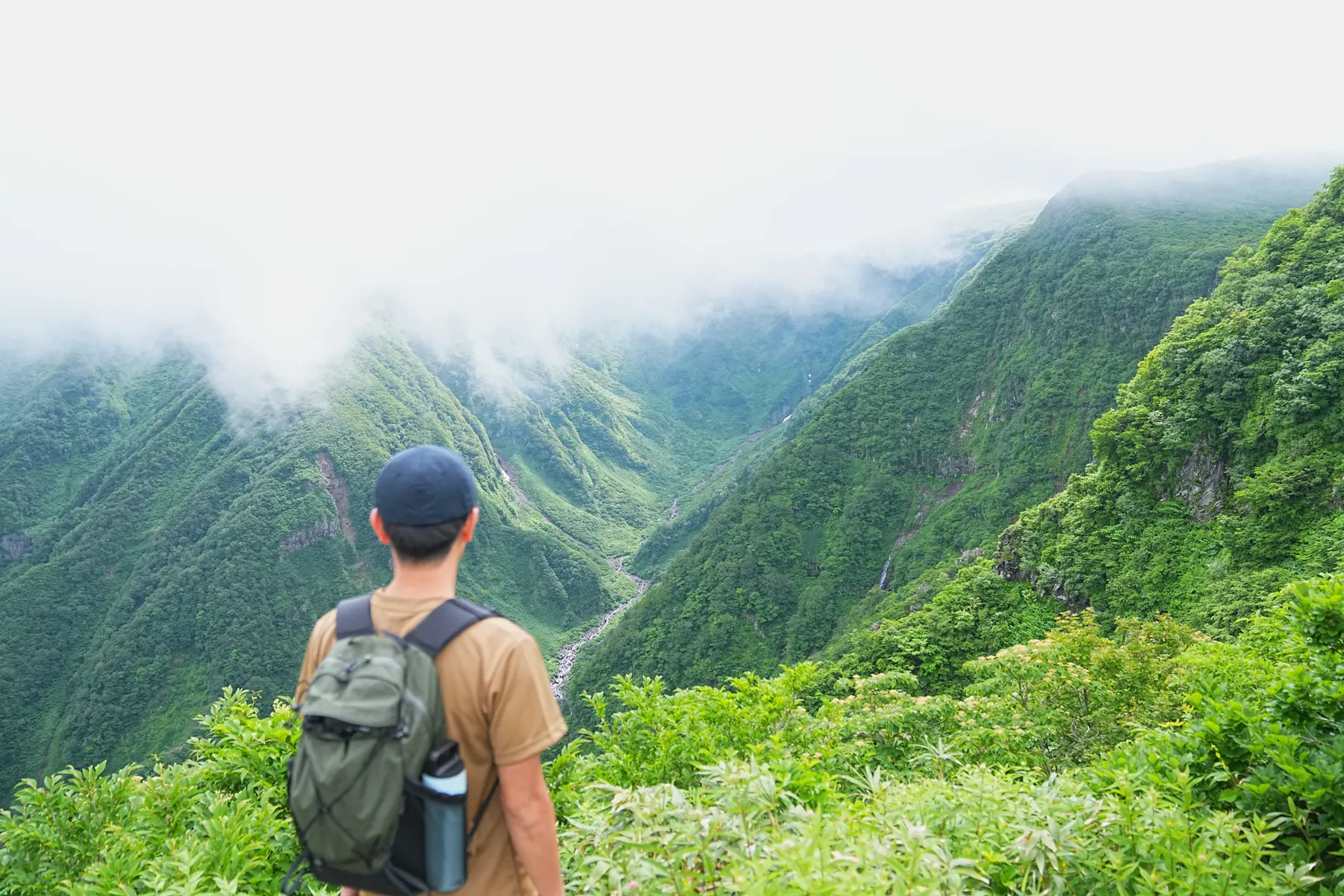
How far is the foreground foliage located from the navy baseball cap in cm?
209

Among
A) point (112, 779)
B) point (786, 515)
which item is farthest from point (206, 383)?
point (112, 779)

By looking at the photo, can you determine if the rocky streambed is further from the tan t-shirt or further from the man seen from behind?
the tan t-shirt

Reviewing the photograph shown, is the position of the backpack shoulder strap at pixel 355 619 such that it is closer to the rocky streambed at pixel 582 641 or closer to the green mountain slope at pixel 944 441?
the green mountain slope at pixel 944 441

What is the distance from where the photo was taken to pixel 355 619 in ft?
9.91

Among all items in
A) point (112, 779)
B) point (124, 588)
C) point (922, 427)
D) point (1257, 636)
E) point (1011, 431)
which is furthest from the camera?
point (124, 588)

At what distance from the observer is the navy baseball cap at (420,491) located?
2.93m

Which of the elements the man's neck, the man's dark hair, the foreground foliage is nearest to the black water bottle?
the man's neck

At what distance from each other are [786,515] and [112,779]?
9050 cm

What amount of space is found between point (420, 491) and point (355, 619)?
68 cm

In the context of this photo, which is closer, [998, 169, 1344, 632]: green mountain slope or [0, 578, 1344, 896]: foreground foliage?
[0, 578, 1344, 896]: foreground foliage

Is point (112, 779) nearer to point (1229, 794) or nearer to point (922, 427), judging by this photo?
point (1229, 794)

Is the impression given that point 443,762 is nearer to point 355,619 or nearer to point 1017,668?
point 355,619

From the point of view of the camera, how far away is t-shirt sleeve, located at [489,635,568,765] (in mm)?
2785

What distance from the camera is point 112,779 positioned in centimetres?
630
